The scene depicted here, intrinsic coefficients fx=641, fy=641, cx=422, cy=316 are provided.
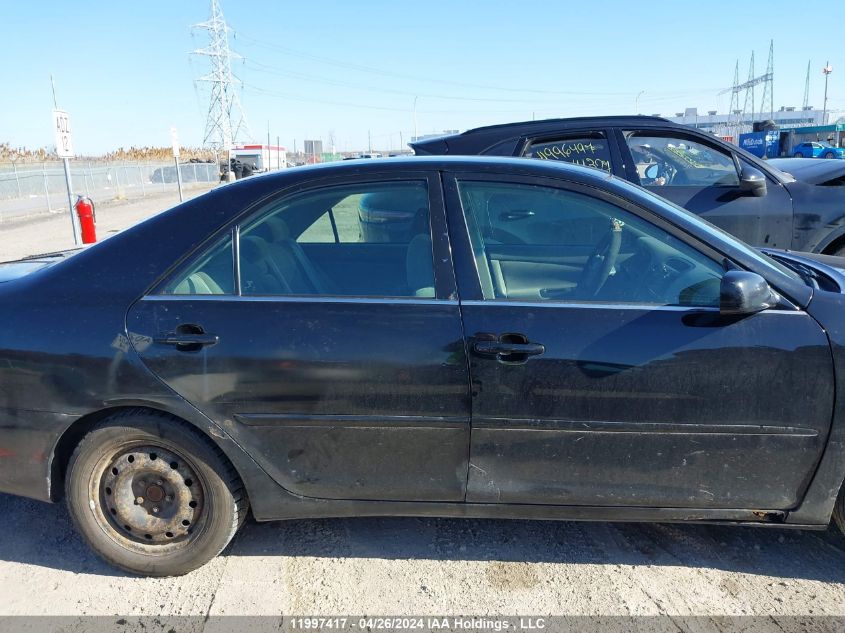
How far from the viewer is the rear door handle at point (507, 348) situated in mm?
2455

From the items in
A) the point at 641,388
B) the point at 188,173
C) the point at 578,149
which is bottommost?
the point at 641,388

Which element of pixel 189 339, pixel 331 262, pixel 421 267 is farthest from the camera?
pixel 331 262

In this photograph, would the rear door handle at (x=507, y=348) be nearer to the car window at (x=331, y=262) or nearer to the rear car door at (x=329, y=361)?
the rear car door at (x=329, y=361)

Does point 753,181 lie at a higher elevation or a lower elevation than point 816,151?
lower

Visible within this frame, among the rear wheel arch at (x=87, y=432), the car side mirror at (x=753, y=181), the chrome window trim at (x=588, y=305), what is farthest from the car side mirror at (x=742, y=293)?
the car side mirror at (x=753, y=181)

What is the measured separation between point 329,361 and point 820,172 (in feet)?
17.0

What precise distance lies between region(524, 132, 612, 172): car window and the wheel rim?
419cm

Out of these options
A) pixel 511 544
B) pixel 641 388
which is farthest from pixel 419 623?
pixel 641 388

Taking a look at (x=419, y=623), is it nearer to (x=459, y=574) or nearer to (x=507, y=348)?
(x=459, y=574)

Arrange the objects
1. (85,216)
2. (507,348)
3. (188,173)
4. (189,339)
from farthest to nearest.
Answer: (188,173) < (85,216) < (189,339) < (507,348)

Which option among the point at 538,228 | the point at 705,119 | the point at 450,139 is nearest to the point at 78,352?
the point at 538,228

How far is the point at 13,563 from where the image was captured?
9.53 ft

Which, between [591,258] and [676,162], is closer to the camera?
[591,258]

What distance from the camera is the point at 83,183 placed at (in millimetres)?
31625
